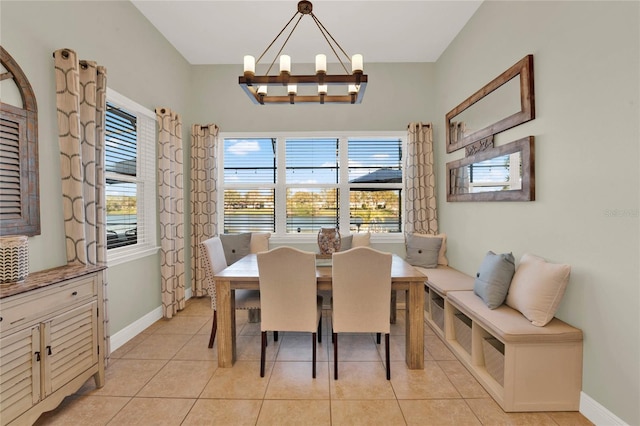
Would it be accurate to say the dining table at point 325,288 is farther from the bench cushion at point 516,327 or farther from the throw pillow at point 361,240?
the throw pillow at point 361,240

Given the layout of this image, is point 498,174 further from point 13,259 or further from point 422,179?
point 13,259

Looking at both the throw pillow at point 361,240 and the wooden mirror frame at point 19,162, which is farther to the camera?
the throw pillow at point 361,240

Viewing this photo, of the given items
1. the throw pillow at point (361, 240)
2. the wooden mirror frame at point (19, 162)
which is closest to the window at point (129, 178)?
the wooden mirror frame at point (19, 162)

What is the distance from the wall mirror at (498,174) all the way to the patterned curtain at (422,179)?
1.40ft

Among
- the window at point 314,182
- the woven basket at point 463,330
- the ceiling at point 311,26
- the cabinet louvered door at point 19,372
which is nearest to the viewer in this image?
the cabinet louvered door at point 19,372

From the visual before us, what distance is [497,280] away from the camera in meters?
2.20

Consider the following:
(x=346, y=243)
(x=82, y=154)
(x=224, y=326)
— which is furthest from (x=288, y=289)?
(x=82, y=154)

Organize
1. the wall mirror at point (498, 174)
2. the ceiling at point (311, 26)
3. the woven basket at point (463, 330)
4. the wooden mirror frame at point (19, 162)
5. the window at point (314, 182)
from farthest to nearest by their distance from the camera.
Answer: the window at point (314, 182)
the ceiling at point (311, 26)
the woven basket at point (463, 330)
the wall mirror at point (498, 174)
the wooden mirror frame at point (19, 162)

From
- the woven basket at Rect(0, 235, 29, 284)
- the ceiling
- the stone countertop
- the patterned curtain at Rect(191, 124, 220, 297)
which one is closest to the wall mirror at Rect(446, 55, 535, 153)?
the ceiling

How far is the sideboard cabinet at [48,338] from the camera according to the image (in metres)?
1.45

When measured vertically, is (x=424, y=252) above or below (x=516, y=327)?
above

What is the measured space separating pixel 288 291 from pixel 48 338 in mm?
1414

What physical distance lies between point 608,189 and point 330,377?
7.06ft

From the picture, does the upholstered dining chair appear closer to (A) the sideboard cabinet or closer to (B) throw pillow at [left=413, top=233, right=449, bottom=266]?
(A) the sideboard cabinet
